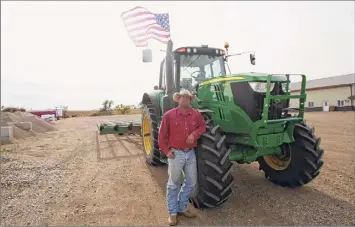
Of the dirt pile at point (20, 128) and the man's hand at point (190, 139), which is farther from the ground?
the man's hand at point (190, 139)

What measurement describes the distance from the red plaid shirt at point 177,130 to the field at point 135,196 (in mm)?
1043

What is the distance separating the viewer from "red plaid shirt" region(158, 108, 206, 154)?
152 inches

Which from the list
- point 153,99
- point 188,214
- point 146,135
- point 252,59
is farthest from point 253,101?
point 146,135

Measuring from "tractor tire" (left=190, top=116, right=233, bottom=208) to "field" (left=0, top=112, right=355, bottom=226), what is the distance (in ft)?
0.89

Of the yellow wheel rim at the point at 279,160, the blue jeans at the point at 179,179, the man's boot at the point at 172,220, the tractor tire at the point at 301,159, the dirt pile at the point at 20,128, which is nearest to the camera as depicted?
the man's boot at the point at 172,220

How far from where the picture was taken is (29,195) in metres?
4.92

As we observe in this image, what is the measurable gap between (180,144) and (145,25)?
6340 mm

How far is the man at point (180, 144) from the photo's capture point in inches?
152

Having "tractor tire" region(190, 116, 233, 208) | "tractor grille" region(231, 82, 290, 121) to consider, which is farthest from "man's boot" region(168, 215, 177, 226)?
"tractor grille" region(231, 82, 290, 121)

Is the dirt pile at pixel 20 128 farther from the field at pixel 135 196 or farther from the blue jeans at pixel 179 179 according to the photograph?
the blue jeans at pixel 179 179

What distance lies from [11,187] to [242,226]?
429 centimetres

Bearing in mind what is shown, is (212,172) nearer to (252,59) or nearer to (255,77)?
(255,77)

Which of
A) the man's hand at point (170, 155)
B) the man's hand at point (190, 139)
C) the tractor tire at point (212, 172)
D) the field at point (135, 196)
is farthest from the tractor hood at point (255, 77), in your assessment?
the field at point (135, 196)

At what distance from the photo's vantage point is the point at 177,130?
152 inches
